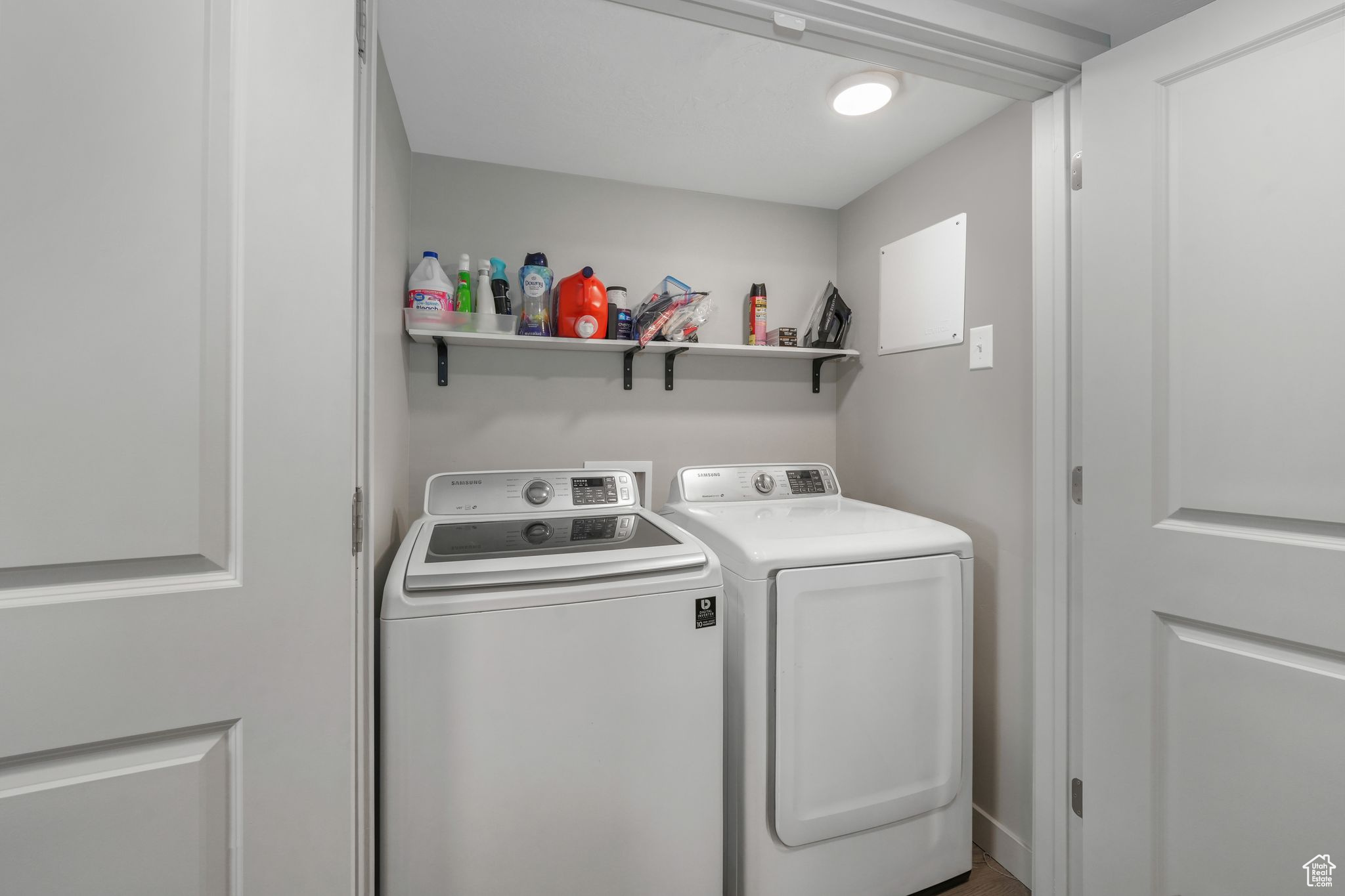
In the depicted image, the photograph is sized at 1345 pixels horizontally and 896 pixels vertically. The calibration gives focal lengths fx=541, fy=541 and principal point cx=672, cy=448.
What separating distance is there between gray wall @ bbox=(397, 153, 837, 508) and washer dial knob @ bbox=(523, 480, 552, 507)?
1.02ft

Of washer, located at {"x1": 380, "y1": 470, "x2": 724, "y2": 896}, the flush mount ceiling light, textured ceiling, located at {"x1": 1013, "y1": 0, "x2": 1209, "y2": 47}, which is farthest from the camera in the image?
the flush mount ceiling light

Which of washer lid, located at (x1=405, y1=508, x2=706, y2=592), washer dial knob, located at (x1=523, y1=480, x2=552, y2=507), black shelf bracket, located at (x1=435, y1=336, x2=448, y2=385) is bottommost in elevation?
washer lid, located at (x1=405, y1=508, x2=706, y2=592)

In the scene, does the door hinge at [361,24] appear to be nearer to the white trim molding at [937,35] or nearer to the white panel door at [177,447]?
the white panel door at [177,447]

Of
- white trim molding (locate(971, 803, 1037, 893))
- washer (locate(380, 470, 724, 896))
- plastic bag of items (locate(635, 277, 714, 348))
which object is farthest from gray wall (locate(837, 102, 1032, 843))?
washer (locate(380, 470, 724, 896))

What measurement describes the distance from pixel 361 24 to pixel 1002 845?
8.18 feet

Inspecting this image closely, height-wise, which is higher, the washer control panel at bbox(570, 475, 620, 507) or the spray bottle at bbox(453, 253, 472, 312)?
the spray bottle at bbox(453, 253, 472, 312)

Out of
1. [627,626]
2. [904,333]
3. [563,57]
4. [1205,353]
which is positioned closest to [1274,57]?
[1205,353]

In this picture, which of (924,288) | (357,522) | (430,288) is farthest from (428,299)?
(924,288)

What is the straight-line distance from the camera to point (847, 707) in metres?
1.37

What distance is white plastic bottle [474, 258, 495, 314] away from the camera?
1832mm

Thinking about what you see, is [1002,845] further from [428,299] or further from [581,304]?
[428,299]

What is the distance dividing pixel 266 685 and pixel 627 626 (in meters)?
0.64

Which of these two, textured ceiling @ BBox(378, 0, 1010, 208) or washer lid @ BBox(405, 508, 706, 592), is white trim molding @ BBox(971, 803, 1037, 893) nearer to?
washer lid @ BBox(405, 508, 706, 592)

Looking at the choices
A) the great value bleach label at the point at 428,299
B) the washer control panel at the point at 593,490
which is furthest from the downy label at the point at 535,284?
the washer control panel at the point at 593,490
